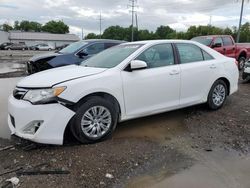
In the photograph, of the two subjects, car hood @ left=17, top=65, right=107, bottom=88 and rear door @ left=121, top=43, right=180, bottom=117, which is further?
rear door @ left=121, top=43, right=180, bottom=117

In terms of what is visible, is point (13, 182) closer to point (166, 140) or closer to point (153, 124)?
point (166, 140)

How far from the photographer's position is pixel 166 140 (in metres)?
4.88

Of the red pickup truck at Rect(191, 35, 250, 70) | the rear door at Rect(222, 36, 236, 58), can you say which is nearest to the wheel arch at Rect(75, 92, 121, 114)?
the red pickup truck at Rect(191, 35, 250, 70)

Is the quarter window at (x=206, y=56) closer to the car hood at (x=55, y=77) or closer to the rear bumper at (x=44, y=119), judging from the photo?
the car hood at (x=55, y=77)

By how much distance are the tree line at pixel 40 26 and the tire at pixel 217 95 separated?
106378 millimetres

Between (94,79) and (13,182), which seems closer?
(13,182)

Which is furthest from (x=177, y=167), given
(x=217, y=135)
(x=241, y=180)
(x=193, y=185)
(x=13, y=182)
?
(x=13, y=182)

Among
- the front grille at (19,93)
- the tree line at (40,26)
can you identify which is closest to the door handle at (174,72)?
the front grille at (19,93)

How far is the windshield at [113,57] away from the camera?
5.18 m

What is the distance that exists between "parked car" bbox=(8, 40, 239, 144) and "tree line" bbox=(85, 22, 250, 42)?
189 ft

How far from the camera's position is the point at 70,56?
998 cm

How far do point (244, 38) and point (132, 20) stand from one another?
2559cm

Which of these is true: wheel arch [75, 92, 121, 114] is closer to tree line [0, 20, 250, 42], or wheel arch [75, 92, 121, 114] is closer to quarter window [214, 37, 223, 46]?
quarter window [214, 37, 223, 46]

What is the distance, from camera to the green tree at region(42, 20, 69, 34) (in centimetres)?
10762
